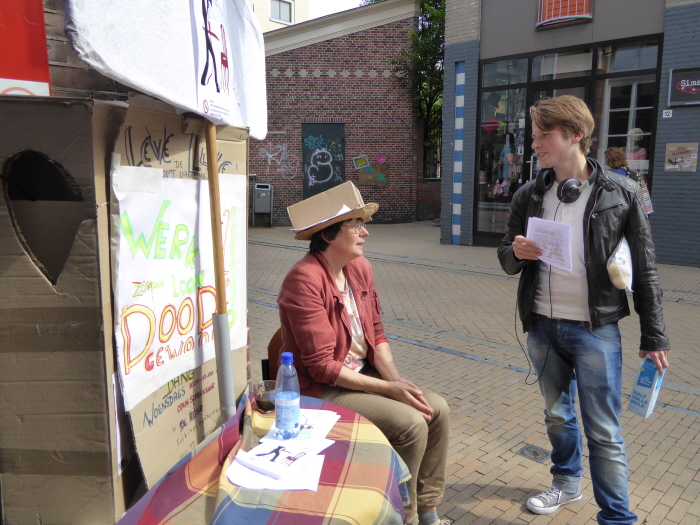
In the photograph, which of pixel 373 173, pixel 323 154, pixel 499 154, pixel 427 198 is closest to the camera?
pixel 499 154

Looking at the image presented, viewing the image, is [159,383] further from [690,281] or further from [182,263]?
[690,281]

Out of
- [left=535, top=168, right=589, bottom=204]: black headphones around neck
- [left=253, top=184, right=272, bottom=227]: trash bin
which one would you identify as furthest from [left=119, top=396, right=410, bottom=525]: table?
[left=253, top=184, right=272, bottom=227]: trash bin

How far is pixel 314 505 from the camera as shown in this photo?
5.43 ft

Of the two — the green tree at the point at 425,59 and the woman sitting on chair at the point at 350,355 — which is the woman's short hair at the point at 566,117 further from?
the green tree at the point at 425,59

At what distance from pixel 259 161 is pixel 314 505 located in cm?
1635

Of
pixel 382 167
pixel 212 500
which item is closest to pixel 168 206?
pixel 212 500

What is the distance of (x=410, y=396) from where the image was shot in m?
2.47

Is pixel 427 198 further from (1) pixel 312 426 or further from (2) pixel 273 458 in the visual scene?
(2) pixel 273 458

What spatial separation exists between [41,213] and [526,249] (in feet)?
6.36

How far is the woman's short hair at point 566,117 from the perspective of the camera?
248 centimetres

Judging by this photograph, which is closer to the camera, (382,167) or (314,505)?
(314,505)

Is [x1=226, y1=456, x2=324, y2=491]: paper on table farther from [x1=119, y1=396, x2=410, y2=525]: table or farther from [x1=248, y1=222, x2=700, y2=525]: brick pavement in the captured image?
[x1=248, y1=222, x2=700, y2=525]: brick pavement

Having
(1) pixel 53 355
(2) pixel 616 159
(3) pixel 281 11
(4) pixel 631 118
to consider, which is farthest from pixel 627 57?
(3) pixel 281 11

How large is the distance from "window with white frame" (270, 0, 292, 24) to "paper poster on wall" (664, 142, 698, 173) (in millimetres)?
22629
